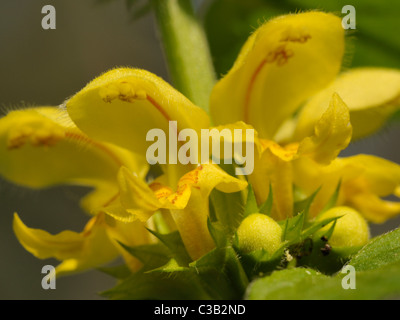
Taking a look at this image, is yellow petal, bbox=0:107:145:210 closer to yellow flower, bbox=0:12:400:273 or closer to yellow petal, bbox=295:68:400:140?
yellow flower, bbox=0:12:400:273

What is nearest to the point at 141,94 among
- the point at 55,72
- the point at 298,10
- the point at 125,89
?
the point at 125,89

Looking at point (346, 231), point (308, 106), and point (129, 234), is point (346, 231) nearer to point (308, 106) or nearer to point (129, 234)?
point (308, 106)

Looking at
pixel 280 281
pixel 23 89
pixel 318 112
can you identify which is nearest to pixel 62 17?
pixel 23 89

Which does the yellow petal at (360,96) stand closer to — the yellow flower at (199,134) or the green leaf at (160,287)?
the yellow flower at (199,134)

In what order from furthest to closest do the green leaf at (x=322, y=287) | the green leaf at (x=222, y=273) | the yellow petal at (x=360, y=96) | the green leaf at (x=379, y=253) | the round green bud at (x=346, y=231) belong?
the yellow petal at (x=360, y=96) → the round green bud at (x=346, y=231) → the green leaf at (x=222, y=273) → the green leaf at (x=379, y=253) → the green leaf at (x=322, y=287)

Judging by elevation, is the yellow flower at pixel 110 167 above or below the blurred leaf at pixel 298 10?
below

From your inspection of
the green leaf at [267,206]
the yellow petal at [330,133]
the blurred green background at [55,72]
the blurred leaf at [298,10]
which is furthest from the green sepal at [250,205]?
the blurred green background at [55,72]

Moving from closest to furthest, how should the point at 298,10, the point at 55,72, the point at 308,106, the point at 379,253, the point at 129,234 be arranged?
the point at 379,253 < the point at 129,234 < the point at 308,106 < the point at 298,10 < the point at 55,72
